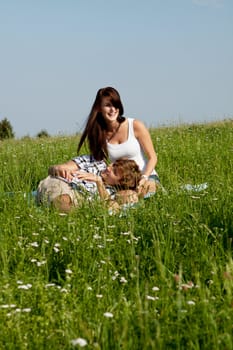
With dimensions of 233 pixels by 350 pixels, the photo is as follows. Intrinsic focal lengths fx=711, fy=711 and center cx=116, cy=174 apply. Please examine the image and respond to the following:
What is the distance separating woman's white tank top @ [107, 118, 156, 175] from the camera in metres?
8.12

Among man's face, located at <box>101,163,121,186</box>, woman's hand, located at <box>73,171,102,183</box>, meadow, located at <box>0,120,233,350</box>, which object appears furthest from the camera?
woman's hand, located at <box>73,171,102,183</box>

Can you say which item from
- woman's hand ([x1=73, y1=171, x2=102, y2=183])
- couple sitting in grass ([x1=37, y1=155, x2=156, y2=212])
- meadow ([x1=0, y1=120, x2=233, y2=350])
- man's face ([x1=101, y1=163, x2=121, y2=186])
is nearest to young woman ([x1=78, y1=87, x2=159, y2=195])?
couple sitting in grass ([x1=37, y1=155, x2=156, y2=212])

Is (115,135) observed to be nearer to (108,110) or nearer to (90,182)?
(108,110)

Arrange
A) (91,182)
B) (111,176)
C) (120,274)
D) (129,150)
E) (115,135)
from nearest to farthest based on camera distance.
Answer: (120,274) < (111,176) < (91,182) < (129,150) < (115,135)

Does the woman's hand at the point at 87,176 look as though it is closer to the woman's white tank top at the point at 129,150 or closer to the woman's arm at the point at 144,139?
the woman's white tank top at the point at 129,150

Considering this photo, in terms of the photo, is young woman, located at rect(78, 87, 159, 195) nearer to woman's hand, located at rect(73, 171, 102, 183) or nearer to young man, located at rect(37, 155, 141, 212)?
young man, located at rect(37, 155, 141, 212)

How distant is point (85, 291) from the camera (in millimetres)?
3893

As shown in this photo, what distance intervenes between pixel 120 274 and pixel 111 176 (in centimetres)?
303

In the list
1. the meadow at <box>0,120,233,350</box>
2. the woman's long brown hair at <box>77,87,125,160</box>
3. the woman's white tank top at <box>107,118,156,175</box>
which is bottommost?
the meadow at <box>0,120,233,350</box>

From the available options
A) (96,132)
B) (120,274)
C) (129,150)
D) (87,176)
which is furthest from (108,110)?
(120,274)

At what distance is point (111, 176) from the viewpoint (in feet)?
24.0

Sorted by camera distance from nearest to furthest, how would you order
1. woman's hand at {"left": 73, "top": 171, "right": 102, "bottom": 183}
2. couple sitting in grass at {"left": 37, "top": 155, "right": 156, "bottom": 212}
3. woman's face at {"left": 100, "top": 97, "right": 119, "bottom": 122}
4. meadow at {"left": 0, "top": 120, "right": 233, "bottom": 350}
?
1. meadow at {"left": 0, "top": 120, "right": 233, "bottom": 350}
2. couple sitting in grass at {"left": 37, "top": 155, "right": 156, "bottom": 212}
3. woman's hand at {"left": 73, "top": 171, "right": 102, "bottom": 183}
4. woman's face at {"left": 100, "top": 97, "right": 119, "bottom": 122}

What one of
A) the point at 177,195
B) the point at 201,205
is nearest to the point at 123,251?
the point at 201,205

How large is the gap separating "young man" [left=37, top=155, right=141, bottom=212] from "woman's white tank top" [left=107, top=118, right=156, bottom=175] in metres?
0.39
